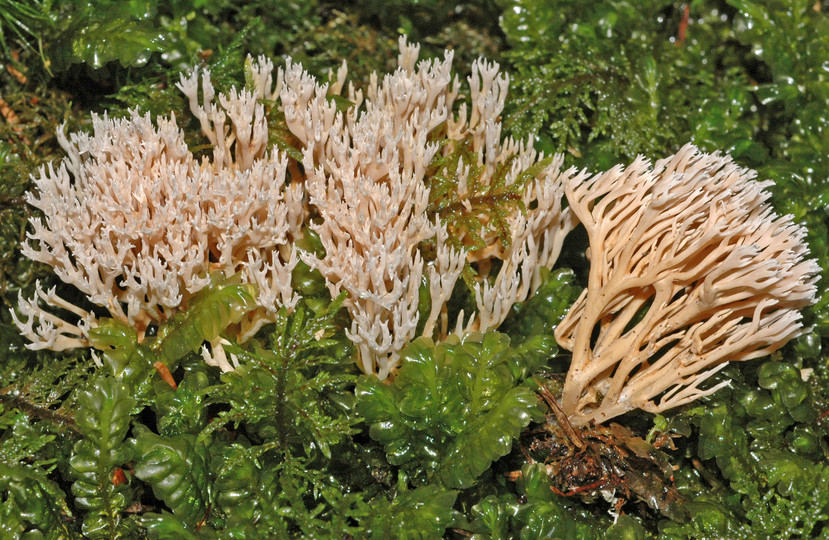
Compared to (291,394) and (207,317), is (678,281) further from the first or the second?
(207,317)

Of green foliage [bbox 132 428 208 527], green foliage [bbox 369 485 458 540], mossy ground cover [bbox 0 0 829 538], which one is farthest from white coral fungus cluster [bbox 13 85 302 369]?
green foliage [bbox 369 485 458 540]

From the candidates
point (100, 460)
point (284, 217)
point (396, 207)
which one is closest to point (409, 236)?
point (396, 207)

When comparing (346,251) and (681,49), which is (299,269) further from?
(681,49)

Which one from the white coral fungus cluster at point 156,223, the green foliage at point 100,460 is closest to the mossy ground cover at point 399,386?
the green foliage at point 100,460

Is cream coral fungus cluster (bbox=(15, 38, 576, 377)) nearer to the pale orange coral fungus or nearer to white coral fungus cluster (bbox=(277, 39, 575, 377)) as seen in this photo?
white coral fungus cluster (bbox=(277, 39, 575, 377))

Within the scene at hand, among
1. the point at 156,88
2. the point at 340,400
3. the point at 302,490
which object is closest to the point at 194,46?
the point at 156,88

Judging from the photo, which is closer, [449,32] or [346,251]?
[346,251]
